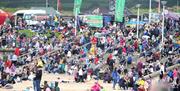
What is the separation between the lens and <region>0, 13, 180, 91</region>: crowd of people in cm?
3060

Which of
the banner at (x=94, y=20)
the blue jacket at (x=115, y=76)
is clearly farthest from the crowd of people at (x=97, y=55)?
the banner at (x=94, y=20)

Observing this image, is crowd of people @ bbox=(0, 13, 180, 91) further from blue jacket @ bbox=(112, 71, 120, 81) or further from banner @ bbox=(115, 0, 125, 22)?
banner @ bbox=(115, 0, 125, 22)

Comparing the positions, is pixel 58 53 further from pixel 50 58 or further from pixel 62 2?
pixel 62 2

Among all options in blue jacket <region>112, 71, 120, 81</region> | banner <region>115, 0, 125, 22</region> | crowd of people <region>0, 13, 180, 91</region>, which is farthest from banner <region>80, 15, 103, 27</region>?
blue jacket <region>112, 71, 120, 81</region>

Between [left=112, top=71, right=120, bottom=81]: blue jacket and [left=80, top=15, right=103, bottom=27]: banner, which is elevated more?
[left=80, top=15, right=103, bottom=27]: banner

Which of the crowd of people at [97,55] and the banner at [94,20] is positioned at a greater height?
the banner at [94,20]

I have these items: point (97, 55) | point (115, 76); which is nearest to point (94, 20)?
point (97, 55)

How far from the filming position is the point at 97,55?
37.7m

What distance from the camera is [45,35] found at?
158 ft

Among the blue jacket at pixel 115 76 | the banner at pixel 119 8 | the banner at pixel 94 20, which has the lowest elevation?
the blue jacket at pixel 115 76

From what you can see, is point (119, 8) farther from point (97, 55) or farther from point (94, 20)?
point (94, 20)

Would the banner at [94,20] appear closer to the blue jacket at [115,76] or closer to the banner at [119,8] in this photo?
the banner at [119,8]

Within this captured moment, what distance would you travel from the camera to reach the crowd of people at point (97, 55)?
30.6 m

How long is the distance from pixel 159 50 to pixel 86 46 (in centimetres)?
670
